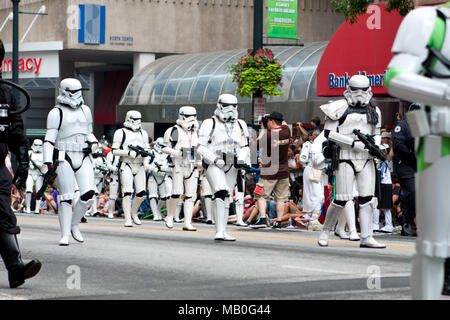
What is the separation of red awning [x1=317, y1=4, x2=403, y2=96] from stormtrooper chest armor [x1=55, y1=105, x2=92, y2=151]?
1181 centimetres

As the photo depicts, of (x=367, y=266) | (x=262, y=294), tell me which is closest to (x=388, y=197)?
(x=367, y=266)

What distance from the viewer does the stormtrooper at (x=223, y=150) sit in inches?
552

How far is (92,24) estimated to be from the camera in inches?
1853

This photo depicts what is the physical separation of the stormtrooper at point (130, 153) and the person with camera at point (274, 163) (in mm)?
2486

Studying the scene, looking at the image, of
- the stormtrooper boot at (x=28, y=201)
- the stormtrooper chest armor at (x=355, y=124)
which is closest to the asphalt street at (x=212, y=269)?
the stormtrooper chest armor at (x=355, y=124)

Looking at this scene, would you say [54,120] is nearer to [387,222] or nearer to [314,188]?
[314,188]

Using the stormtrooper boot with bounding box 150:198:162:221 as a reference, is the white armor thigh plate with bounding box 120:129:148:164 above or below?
above

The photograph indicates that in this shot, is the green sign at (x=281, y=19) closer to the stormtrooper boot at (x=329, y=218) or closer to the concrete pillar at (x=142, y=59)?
the stormtrooper boot at (x=329, y=218)

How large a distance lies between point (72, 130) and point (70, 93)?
0.52m

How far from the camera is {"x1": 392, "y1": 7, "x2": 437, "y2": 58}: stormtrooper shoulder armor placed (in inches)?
215

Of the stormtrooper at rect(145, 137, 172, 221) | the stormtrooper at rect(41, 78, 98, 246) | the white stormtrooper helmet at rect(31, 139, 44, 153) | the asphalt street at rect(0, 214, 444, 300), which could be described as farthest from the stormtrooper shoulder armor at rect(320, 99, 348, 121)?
the white stormtrooper helmet at rect(31, 139, 44, 153)

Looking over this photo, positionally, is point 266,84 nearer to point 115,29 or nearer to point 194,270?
point 194,270

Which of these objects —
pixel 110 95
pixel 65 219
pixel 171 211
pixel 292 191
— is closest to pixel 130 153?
pixel 171 211

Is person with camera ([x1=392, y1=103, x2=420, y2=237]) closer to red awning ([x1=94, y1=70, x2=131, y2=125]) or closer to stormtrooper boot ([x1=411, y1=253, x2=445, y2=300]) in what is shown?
stormtrooper boot ([x1=411, y1=253, x2=445, y2=300])
